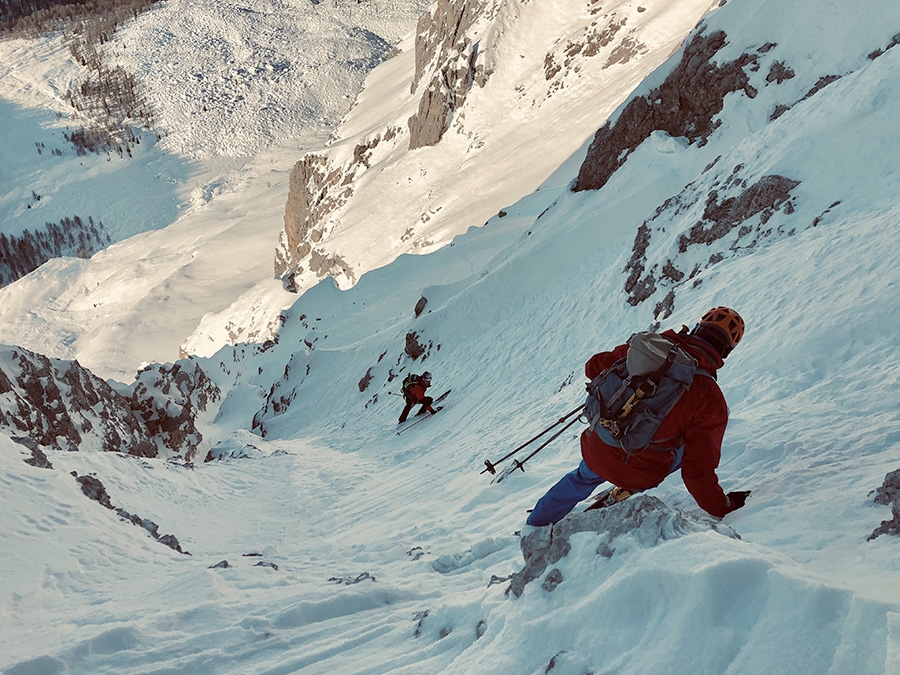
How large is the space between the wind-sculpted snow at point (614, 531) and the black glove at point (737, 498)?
10.7 inches

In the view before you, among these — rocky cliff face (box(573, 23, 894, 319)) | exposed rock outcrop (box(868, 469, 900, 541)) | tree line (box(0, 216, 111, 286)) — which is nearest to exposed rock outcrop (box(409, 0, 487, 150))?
rocky cliff face (box(573, 23, 894, 319))

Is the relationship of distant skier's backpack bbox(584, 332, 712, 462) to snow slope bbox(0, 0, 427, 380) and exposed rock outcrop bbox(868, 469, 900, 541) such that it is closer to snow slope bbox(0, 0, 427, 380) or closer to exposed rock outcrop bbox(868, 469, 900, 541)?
exposed rock outcrop bbox(868, 469, 900, 541)

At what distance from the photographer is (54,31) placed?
13175 cm

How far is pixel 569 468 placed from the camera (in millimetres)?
7180

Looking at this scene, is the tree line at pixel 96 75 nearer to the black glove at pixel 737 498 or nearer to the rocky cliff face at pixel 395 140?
the rocky cliff face at pixel 395 140

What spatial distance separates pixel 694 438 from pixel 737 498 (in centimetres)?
68

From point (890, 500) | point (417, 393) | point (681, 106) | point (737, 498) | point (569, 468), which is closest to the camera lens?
point (890, 500)

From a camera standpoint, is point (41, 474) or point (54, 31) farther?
point (54, 31)

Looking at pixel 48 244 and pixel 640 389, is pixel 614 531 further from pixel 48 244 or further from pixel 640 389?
pixel 48 244

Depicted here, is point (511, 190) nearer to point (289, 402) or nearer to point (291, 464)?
point (289, 402)

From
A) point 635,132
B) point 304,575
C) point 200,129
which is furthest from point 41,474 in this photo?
point 200,129

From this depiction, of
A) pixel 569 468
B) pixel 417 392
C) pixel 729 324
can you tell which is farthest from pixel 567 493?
pixel 417 392

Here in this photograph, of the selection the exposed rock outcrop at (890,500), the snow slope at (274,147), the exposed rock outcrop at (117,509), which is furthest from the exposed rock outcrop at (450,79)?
the exposed rock outcrop at (890,500)

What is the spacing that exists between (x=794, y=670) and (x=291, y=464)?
47.0 feet
